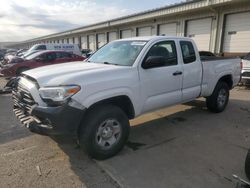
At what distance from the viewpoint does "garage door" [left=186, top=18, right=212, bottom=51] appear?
1507 cm

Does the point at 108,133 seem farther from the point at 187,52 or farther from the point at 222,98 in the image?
the point at 222,98

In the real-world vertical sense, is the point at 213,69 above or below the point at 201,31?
below

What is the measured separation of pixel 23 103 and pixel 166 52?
9.15 ft

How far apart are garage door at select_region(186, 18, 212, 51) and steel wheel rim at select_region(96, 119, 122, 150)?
42.9 ft

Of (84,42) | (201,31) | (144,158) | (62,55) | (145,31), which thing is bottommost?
(144,158)

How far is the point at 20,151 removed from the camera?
409 centimetres

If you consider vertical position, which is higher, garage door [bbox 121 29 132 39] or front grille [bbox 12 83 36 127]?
garage door [bbox 121 29 132 39]

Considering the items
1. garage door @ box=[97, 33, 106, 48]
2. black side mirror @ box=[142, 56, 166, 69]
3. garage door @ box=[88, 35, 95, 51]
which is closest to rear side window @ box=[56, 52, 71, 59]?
black side mirror @ box=[142, 56, 166, 69]

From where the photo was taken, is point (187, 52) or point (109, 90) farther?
point (187, 52)

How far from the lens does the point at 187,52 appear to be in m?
5.19

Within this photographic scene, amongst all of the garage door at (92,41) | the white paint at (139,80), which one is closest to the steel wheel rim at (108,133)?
the white paint at (139,80)

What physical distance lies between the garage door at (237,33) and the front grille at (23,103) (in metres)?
12.5

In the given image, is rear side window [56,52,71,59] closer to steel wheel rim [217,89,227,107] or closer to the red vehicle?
the red vehicle

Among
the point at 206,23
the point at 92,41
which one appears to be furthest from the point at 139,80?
the point at 92,41
